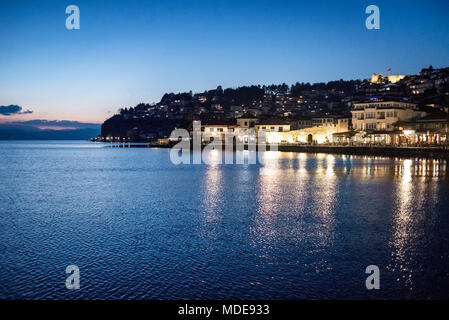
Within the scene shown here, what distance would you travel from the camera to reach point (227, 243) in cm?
1212

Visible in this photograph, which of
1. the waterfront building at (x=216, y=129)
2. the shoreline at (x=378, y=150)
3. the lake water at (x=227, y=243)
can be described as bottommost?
the lake water at (x=227, y=243)

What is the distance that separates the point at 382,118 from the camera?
61656 mm

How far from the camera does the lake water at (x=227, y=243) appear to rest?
880 centimetres

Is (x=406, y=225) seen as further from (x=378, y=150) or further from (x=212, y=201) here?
(x=378, y=150)

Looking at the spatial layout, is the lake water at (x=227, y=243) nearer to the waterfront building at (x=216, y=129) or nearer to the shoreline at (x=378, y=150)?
the shoreline at (x=378, y=150)

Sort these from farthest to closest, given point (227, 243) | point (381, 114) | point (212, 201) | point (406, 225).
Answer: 1. point (381, 114)
2. point (212, 201)
3. point (406, 225)
4. point (227, 243)

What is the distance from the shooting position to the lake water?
8.80 m

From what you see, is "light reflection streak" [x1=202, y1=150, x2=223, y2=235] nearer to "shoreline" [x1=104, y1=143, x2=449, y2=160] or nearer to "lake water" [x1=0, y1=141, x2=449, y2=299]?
"lake water" [x1=0, y1=141, x2=449, y2=299]

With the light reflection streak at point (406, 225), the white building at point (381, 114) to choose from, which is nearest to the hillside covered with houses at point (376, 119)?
the white building at point (381, 114)

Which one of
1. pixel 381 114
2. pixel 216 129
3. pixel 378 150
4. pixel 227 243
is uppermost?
pixel 381 114

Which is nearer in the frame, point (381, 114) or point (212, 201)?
point (212, 201)

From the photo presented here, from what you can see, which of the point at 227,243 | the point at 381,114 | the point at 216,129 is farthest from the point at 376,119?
the point at 227,243
